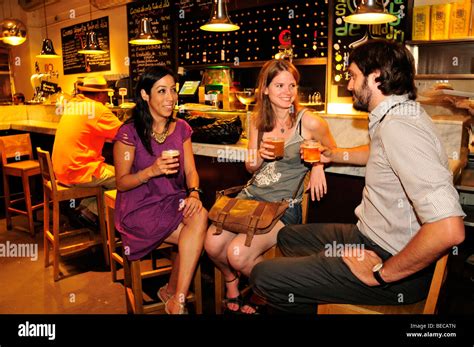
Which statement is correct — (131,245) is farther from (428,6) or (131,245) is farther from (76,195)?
(428,6)

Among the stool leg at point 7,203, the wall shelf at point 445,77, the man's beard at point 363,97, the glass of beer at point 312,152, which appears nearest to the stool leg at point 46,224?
the stool leg at point 7,203

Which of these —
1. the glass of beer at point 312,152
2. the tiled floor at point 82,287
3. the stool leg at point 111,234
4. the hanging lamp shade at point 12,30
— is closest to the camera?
the glass of beer at point 312,152

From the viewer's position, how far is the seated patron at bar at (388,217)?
143 cm

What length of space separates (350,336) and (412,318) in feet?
0.96

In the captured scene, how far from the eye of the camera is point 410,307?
1.62 m

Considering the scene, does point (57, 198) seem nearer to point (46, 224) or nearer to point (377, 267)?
point (46, 224)

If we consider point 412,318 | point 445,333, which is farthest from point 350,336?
→ point 445,333

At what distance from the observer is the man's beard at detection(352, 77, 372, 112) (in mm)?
1805

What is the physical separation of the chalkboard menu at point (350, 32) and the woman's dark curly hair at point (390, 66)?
317 centimetres

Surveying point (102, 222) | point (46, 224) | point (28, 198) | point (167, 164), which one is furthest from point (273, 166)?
point (28, 198)

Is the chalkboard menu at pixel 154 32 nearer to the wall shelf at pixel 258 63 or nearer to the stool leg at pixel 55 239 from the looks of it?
the wall shelf at pixel 258 63

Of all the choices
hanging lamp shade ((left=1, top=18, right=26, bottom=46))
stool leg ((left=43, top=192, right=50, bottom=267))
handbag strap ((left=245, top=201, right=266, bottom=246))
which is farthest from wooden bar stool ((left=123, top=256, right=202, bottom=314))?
hanging lamp shade ((left=1, top=18, right=26, bottom=46))

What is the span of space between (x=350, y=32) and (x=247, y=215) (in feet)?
12.4

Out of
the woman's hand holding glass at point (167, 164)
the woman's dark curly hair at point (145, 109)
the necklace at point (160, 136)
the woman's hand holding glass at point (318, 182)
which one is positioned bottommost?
the woman's hand holding glass at point (318, 182)
